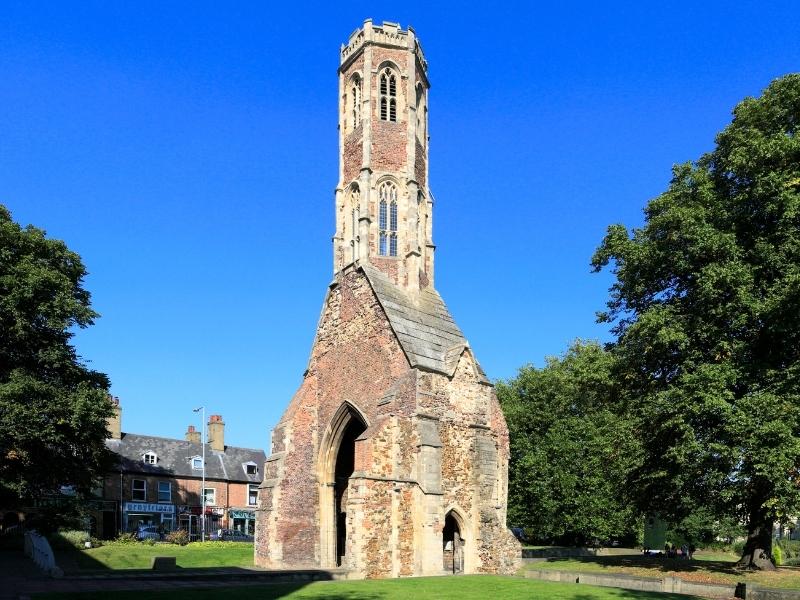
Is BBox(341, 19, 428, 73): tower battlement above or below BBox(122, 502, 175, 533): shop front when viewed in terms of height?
above

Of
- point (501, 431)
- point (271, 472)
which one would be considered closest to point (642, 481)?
point (501, 431)

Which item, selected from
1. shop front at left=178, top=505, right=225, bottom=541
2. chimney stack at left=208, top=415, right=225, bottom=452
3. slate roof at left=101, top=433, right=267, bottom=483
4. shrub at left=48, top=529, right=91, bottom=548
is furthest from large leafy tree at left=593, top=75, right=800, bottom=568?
chimney stack at left=208, top=415, right=225, bottom=452

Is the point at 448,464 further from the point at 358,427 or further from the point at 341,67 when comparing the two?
the point at 341,67

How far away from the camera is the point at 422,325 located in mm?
27797

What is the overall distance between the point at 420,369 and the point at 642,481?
856cm

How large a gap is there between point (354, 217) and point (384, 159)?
2.69 meters

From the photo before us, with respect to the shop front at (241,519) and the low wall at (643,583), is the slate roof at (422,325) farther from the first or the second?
the shop front at (241,519)

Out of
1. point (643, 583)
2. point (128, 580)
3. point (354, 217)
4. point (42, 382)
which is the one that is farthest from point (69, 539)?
point (643, 583)

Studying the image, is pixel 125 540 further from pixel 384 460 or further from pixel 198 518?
pixel 384 460

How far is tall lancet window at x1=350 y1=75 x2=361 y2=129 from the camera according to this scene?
1280 inches

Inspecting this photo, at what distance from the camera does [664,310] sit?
22578 millimetres

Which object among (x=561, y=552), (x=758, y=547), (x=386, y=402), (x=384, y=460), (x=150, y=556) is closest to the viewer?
(x=758, y=547)

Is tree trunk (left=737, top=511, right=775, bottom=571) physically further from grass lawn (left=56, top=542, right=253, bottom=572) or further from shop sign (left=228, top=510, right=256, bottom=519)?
shop sign (left=228, top=510, right=256, bottom=519)

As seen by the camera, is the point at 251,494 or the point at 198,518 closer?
the point at 198,518
